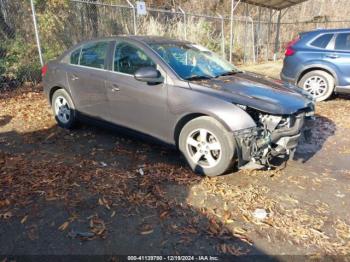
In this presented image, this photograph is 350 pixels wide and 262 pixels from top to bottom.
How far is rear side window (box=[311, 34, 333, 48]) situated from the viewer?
26.6 feet

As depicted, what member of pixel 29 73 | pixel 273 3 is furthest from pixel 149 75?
pixel 273 3

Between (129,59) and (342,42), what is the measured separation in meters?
5.68

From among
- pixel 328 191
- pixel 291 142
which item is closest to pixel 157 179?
pixel 291 142

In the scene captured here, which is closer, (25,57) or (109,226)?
(109,226)

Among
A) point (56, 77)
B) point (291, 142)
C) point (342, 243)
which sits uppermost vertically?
point (56, 77)

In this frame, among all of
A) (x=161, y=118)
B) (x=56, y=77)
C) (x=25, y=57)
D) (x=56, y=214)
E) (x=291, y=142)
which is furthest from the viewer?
(x=25, y=57)

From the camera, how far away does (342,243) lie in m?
3.00

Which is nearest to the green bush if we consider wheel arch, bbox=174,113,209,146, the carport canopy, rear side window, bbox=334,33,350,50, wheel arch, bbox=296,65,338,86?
wheel arch, bbox=174,113,209,146

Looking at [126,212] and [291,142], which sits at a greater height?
[291,142]

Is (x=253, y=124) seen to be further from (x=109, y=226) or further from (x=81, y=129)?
(x=81, y=129)

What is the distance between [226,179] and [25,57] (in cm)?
763

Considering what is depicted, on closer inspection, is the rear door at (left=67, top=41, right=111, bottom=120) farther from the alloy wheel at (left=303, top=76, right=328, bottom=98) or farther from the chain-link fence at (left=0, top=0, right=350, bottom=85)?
the alloy wheel at (left=303, top=76, right=328, bottom=98)

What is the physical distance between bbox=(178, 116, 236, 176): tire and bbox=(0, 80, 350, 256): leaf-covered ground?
158 mm

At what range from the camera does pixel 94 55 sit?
5.28m
